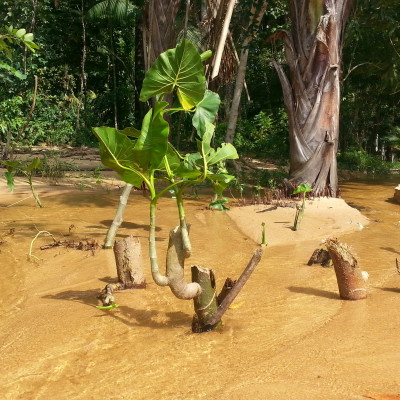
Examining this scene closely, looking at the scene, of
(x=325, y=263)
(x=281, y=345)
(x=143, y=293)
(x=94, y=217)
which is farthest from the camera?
(x=94, y=217)

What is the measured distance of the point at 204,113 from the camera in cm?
282

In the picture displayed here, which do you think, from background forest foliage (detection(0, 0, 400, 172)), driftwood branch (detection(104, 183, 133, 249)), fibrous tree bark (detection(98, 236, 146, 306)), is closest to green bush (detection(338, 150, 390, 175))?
background forest foliage (detection(0, 0, 400, 172))

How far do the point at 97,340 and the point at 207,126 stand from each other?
127 cm

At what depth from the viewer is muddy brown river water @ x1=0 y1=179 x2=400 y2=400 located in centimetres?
231

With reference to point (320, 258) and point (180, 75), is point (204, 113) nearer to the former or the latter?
point (180, 75)

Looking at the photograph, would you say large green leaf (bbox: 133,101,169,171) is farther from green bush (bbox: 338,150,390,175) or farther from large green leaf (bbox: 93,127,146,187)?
green bush (bbox: 338,150,390,175)

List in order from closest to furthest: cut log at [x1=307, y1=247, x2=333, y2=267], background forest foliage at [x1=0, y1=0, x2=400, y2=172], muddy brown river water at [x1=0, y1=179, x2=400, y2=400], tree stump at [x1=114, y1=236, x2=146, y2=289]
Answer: muddy brown river water at [x1=0, y1=179, x2=400, y2=400] → tree stump at [x1=114, y1=236, x2=146, y2=289] → cut log at [x1=307, y1=247, x2=333, y2=267] → background forest foliage at [x1=0, y1=0, x2=400, y2=172]

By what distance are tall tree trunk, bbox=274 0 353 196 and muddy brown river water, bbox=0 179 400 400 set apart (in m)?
2.48

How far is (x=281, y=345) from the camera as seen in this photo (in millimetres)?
2709

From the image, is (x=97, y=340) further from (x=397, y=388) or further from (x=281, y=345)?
(x=397, y=388)

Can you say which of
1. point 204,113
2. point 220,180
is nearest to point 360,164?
point 220,180

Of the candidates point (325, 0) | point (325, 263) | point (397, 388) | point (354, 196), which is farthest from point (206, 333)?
point (354, 196)

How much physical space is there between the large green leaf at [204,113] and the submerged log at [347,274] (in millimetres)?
1176

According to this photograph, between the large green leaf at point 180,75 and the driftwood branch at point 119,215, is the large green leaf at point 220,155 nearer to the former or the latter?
the large green leaf at point 180,75
